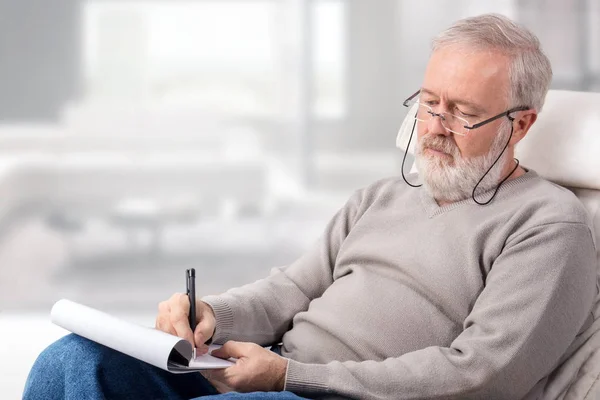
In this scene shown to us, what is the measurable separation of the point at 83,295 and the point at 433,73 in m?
2.08

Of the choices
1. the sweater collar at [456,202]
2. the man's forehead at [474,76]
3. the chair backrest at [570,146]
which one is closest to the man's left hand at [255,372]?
the sweater collar at [456,202]

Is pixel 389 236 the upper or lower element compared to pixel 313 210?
upper

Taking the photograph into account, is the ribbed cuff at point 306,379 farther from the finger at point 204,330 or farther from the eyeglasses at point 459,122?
the eyeglasses at point 459,122

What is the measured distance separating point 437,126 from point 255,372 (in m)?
0.58

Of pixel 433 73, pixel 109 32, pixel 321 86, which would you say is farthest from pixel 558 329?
pixel 109 32

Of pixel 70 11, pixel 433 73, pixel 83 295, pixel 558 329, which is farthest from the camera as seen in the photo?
pixel 83 295

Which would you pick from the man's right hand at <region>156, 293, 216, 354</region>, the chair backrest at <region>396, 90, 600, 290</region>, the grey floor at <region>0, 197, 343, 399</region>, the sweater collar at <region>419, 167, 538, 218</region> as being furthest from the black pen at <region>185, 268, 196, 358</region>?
the grey floor at <region>0, 197, 343, 399</region>

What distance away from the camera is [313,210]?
337 centimetres

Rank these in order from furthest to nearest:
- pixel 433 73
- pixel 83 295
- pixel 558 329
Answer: pixel 83 295
pixel 433 73
pixel 558 329

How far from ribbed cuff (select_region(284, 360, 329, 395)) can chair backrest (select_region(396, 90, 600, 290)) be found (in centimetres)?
65

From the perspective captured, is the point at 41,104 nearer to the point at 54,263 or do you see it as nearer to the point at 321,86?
the point at 54,263

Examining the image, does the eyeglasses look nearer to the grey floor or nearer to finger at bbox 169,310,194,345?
finger at bbox 169,310,194,345

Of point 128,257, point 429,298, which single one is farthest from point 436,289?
point 128,257

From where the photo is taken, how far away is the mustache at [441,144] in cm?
174
